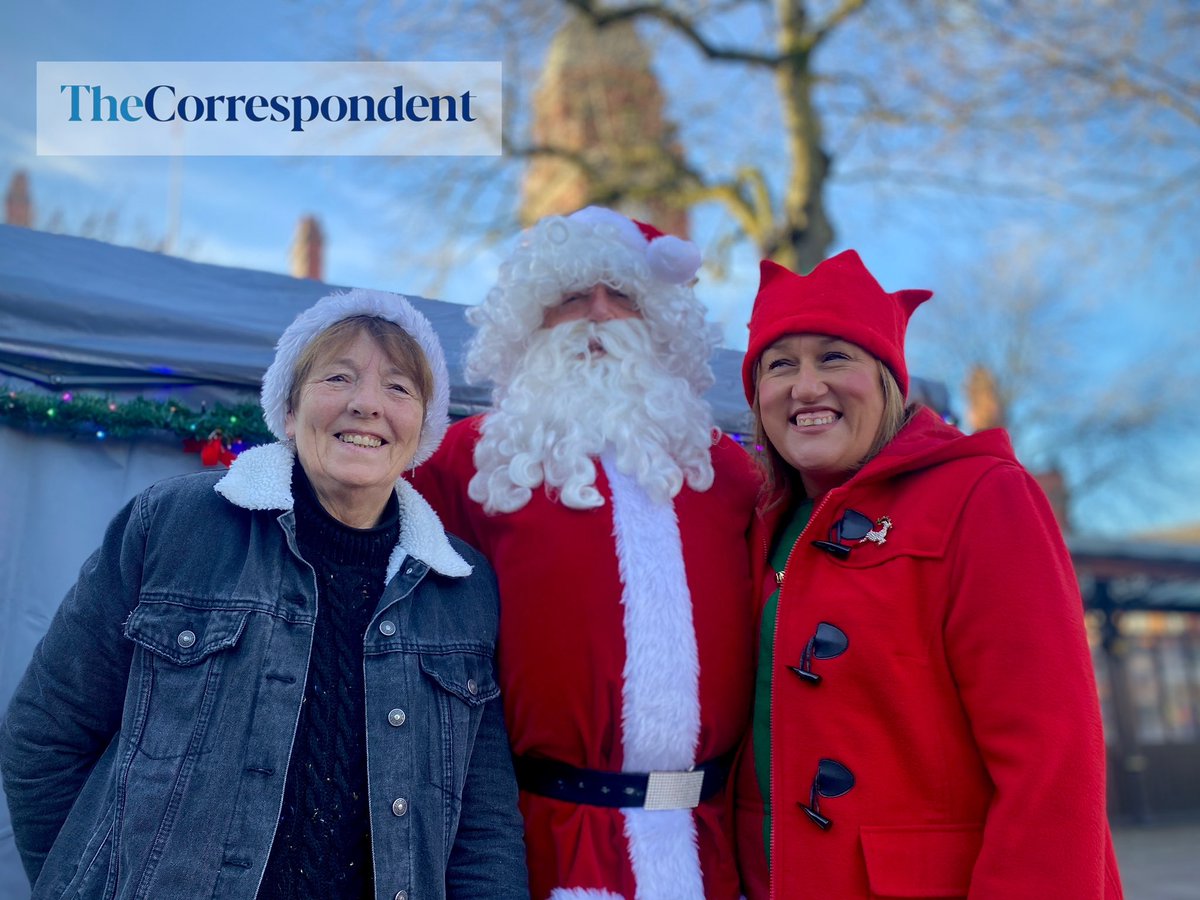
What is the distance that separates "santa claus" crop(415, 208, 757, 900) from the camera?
2.24 metres

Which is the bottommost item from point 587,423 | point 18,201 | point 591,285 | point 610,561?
point 610,561

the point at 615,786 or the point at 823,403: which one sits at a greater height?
the point at 823,403

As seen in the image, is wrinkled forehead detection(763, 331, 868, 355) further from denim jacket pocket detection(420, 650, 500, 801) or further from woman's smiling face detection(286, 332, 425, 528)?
denim jacket pocket detection(420, 650, 500, 801)

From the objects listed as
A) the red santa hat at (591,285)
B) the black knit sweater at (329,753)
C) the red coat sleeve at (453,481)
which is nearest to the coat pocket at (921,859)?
the black knit sweater at (329,753)

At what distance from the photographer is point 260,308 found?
3.16 m

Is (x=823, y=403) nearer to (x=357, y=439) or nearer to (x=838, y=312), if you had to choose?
(x=838, y=312)

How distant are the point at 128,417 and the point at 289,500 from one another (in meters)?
1.07

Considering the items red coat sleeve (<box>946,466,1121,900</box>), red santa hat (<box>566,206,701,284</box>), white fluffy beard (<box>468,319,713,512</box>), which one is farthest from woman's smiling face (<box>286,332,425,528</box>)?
red coat sleeve (<box>946,466,1121,900</box>)

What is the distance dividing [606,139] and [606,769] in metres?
11.3

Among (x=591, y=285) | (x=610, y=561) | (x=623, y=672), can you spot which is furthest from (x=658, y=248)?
(x=623, y=672)

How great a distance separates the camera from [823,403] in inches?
86.5

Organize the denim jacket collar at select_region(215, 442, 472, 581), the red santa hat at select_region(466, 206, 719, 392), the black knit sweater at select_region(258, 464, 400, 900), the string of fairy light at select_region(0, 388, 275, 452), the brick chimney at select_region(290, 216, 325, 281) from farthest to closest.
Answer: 1. the brick chimney at select_region(290, 216, 325, 281)
2. the red santa hat at select_region(466, 206, 719, 392)
3. the string of fairy light at select_region(0, 388, 275, 452)
4. the denim jacket collar at select_region(215, 442, 472, 581)
5. the black knit sweater at select_region(258, 464, 400, 900)

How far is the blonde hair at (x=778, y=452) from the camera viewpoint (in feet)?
7.30

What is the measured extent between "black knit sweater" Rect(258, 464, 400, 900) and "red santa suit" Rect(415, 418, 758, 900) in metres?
0.47
